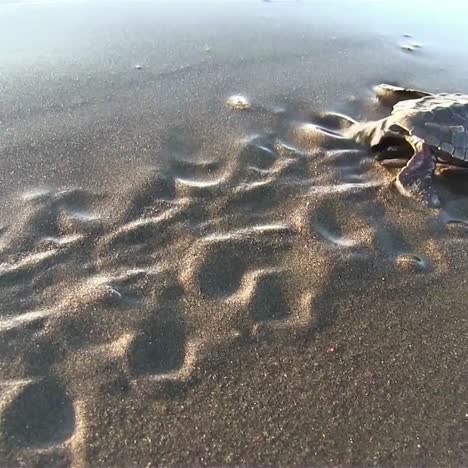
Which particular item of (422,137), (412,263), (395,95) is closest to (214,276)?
(412,263)

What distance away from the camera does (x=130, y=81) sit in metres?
4.20

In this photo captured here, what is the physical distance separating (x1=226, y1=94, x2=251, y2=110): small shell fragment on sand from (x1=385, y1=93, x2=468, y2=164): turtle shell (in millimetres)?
1069

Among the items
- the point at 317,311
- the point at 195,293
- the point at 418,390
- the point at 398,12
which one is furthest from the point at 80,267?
the point at 398,12

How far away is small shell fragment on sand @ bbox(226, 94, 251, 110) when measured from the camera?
3920 millimetres

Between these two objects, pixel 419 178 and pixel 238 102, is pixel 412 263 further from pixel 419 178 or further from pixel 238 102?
pixel 238 102

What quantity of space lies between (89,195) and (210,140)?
97cm

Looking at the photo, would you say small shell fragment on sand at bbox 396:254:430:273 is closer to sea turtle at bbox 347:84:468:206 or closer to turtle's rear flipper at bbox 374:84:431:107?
sea turtle at bbox 347:84:468:206

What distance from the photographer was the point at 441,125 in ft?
11.4

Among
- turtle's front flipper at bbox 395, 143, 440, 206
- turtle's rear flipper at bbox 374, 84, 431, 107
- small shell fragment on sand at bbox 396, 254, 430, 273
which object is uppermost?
turtle's rear flipper at bbox 374, 84, 431, 107

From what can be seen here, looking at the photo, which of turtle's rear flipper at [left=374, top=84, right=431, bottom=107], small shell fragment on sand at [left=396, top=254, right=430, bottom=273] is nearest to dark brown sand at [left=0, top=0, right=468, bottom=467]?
small shell fragment on sand at [left=396, top=254, right=430, bottom=273]

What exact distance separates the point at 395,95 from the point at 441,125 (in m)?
0.87

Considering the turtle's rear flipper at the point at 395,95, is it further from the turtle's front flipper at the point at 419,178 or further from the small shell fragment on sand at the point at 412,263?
the small shell fragment on sand at the point at 412,263

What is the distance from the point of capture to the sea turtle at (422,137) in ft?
11.1

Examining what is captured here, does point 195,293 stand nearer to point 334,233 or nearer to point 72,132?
point 334,233
